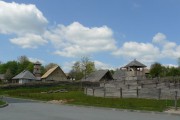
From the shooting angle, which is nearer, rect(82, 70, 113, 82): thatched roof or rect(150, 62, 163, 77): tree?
rect(82, 70, 113, 82): thatched roof

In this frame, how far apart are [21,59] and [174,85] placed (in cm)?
13490

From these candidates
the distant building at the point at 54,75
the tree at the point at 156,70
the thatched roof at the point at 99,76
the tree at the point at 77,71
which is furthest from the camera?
the tree at the point at 77,71

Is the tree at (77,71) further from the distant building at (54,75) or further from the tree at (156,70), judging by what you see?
the tree at (156,70)

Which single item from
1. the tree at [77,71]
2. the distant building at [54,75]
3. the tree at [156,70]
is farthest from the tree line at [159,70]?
the distant building at [54,75]

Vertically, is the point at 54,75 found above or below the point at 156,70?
below

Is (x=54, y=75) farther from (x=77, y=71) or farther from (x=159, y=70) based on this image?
(x=159, y=70)

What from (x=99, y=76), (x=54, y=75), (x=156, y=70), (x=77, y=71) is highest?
(x=77, y=71)

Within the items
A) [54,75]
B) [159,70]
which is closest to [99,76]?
[159,70]

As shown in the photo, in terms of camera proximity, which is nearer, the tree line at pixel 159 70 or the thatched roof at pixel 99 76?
the thatched roof at pixel 99 76

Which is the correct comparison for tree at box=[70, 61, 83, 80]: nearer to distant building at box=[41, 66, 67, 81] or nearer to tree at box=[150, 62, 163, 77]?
distant building at box=[41, 66, 67, 81]

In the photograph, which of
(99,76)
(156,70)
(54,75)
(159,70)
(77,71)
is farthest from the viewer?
(77,71)

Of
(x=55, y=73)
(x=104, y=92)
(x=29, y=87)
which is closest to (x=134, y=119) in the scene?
(x=104, y=92)

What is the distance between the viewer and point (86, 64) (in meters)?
131

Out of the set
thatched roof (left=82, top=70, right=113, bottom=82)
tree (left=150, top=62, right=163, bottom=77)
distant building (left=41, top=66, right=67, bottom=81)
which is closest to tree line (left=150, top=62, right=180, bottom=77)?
tree (left=150, top=62, right=163, bottom=77)
